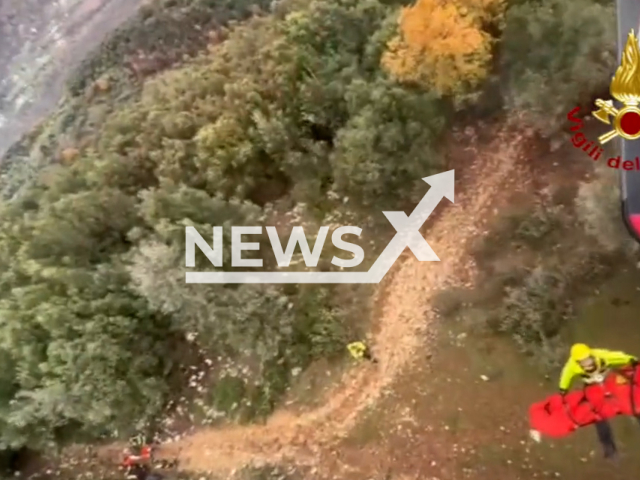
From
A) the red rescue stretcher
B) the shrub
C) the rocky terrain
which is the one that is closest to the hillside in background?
the shrub

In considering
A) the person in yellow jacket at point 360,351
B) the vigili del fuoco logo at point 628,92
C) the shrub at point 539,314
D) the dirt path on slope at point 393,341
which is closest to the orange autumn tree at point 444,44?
the dirt path on slope at point 393,341

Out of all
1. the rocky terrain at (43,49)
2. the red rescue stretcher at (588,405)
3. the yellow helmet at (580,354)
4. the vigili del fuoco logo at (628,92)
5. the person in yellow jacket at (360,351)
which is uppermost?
the rocky terrain at (43,49)

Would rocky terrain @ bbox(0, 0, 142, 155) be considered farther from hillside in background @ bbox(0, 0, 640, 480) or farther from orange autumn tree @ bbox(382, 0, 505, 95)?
orange autumn tree @ bbox(382, 0, 505, 95)

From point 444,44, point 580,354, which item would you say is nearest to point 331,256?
point 444,44

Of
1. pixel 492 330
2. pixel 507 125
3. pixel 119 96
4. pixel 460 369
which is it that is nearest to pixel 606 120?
pixel 507 125

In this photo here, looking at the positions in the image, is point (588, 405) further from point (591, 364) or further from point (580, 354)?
point (580, 354)

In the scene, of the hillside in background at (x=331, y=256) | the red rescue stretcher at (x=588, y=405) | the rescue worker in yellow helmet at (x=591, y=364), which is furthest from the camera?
the hillside in background at (x=331, y=256)

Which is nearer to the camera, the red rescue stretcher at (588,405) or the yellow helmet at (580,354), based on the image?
the yellow helmet at (580,354)

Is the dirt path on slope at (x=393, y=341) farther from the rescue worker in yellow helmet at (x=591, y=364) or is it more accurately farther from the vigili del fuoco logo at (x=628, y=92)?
A: the rescue worker in yellow helmet at (x=591, y=364)
